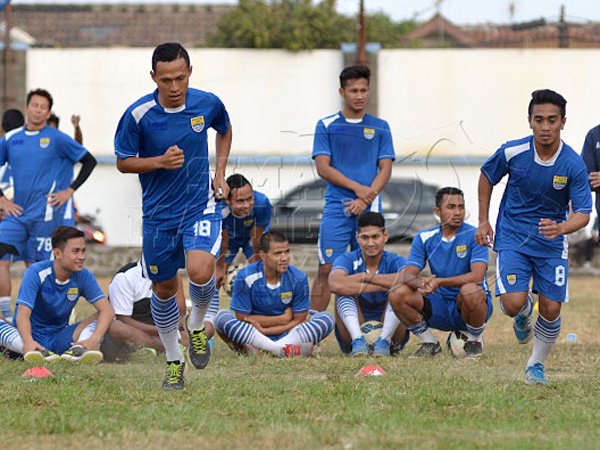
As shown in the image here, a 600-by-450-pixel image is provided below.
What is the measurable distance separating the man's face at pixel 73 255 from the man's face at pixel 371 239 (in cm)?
242

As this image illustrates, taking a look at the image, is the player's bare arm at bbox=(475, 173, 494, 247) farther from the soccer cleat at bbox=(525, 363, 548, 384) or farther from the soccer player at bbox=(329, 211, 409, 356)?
the soccer player at bbox=(329, 211, 409, 356)

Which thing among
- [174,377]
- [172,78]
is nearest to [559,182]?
[172,78]

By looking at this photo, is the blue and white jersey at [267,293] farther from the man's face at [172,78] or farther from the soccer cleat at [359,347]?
the man's face at [172,78]

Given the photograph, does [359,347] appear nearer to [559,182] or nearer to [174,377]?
[174,377]

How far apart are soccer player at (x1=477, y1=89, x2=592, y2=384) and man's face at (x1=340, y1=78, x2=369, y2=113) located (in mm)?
3043

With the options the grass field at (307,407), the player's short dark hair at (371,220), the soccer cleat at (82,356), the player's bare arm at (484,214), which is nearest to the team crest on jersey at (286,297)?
the player's short dark hair at (371,220)

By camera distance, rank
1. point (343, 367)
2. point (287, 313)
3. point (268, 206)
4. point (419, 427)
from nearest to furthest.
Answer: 1. point (419, 427)
2. point (343, 367)
3. point (287, 313)
4. point (268, 206)

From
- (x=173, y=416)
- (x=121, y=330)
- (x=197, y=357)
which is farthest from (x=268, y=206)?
(x=173, y=416)

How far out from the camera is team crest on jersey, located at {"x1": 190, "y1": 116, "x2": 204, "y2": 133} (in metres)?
7.79

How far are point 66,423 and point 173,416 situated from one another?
1.90 ft

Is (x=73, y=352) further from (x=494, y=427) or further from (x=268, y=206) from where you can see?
(x=494, y=427)

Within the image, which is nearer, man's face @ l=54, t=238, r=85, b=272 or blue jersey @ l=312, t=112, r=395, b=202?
man's face @ l=54, t=238, r=85, b=272

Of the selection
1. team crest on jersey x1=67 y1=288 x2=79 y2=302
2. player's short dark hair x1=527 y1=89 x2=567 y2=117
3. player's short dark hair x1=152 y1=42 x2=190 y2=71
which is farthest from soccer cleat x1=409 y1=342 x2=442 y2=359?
player's short dark hair x1=152 y1=42 x2=190 y2=71

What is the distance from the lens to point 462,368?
9.55m
